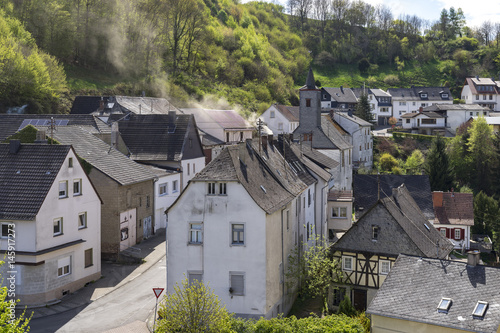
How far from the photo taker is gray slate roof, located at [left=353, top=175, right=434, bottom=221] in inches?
1893

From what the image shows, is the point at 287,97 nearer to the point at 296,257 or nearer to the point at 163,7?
the point at 163,7

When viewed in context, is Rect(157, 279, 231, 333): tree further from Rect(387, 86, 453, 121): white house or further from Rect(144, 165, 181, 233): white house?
Rect(387, 86, 453, 121): white house

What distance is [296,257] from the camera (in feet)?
96.2

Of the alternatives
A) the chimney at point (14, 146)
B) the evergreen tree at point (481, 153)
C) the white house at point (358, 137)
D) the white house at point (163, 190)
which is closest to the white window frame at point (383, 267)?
the white house at point (163, 190)

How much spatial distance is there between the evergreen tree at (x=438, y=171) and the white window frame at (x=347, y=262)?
40832 mm

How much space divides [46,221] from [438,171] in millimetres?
51530

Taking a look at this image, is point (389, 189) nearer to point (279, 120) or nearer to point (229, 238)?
point (229, 238)

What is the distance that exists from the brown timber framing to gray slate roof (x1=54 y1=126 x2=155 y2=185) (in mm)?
14514

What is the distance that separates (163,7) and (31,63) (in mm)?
38196

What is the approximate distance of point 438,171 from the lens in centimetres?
6562

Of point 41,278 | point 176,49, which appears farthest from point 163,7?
point 41,278

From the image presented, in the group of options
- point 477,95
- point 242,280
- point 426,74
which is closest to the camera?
point 242,280

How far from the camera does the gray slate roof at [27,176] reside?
25.6 meters

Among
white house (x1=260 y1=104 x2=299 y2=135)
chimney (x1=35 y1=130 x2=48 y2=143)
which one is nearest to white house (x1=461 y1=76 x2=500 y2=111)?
white house (x1=260 y1=104 x2=299 y2=135)
